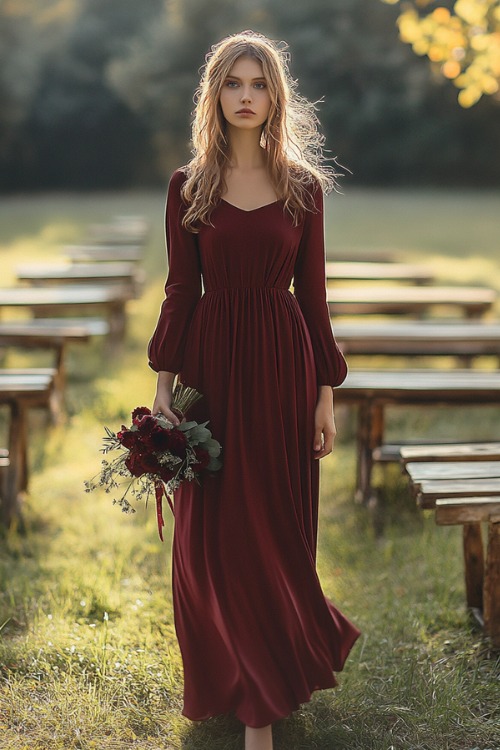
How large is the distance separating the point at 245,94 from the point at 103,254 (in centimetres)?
1005

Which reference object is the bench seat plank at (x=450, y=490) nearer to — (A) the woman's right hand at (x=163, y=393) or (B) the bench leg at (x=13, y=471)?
(A) the woman's right hand at (x=163, y=393)

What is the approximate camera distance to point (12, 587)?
4.33 m

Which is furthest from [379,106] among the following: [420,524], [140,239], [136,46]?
[420,524]

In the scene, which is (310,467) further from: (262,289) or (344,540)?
(344,540)

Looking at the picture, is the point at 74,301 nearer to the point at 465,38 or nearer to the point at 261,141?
the point at 465,38

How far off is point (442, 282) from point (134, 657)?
11480mm

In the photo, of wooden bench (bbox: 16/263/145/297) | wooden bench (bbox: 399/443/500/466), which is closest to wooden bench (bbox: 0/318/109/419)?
wooden bench (bbox: 16/263/145/297)

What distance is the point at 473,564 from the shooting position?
13.4 feet

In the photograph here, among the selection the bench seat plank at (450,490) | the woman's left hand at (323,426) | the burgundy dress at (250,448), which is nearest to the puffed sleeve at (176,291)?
the burgundy dress at (250,448)

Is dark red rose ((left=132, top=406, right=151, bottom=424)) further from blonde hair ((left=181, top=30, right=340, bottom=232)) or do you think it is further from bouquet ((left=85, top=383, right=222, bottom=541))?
blonde hair ((left=181, top=30, right=340, bottom=232))

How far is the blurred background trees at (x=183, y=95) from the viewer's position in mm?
34250

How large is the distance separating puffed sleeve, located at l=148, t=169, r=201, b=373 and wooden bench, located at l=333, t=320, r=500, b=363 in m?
3.18

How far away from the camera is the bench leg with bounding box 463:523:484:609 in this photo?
4.02 meters

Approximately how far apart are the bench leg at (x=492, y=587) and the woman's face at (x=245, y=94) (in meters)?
1.69
